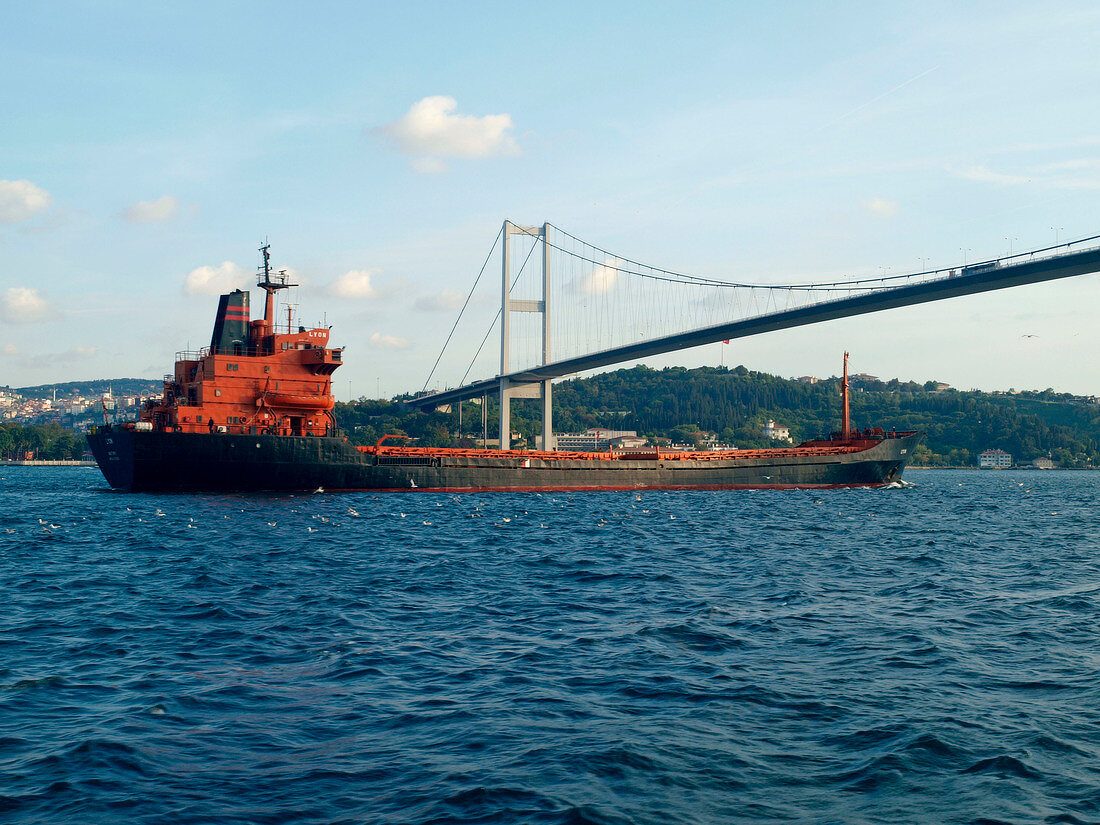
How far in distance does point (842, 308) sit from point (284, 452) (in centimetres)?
4497

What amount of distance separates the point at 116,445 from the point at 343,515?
16.7 metres

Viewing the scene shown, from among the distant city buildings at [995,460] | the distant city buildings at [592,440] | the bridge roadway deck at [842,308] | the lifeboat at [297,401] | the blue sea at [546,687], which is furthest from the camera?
the distant city buildings at [592,440]

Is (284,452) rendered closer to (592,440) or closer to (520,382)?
(520,382)

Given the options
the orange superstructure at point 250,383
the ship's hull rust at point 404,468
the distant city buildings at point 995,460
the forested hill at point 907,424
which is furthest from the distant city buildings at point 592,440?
the orange superstructure at point 250,383

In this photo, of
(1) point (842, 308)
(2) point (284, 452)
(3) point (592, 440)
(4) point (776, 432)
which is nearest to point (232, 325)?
(2) point (284, 452)

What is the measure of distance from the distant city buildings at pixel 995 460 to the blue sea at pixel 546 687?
158 metres

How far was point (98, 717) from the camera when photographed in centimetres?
859

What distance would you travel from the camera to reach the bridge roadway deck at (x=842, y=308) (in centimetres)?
5225

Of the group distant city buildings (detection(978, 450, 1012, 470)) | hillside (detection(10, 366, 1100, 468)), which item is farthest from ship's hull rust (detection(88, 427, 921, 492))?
distant city buildings (detection(978, 450, 1012, 470))

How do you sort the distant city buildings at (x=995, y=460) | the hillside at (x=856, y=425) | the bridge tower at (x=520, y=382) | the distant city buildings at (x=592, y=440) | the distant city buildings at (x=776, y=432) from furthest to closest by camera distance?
the distant city buildings at (x=776, y=432)
the distant city buildings at (x=592, y=440)
the distant city buildings at (x=995, y=460)
the hillside at (x=856, y=425)
the bridge tower at (x=520, y=382)

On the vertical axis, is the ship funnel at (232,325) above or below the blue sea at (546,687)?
above

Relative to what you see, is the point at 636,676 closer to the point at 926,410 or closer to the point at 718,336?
the point at 718,336

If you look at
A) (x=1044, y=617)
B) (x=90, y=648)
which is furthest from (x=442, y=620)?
(x=1044, y=617)

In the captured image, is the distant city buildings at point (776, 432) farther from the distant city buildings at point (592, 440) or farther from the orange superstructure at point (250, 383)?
the orange superstructure at point (250, 383)
